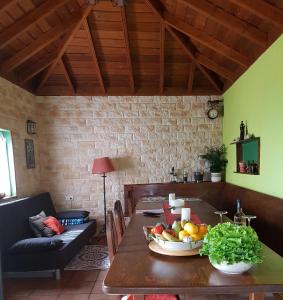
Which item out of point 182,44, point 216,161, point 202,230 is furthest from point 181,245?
point 216,161

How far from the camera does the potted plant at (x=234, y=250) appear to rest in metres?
1.18

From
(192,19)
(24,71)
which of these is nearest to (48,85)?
(24,71)

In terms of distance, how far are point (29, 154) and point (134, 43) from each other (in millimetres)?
2599

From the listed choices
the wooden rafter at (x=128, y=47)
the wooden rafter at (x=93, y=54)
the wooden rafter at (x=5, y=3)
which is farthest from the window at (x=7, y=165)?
the wooden rafter at (x=128, y=47)

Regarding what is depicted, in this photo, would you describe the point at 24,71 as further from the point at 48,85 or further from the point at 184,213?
the point at 184,213

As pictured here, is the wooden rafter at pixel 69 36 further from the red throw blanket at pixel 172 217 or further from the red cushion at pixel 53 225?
the red throw blanket at pixel 172 217

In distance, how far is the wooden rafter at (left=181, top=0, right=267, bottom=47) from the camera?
2.85m

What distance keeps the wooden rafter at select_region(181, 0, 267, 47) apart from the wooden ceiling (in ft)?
0.04

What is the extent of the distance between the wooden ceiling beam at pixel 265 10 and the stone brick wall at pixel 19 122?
3301 mm

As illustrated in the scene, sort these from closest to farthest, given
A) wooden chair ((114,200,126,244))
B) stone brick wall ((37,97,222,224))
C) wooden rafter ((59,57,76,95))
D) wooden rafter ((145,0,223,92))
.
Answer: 1. wooden chair ((114,200,126,244))
2. wooden rafter ((145,0,223,92))
3. wooden rafter ((59,57,76,95))
4. stone brick wall ((37,97,222,224))

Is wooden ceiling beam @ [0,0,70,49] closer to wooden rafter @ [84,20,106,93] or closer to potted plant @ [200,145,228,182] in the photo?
wooden rafter @ [84,20,106,93]

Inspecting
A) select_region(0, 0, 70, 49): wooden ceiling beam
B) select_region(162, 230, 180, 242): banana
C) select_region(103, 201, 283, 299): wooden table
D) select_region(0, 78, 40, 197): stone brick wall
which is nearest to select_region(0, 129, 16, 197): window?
select_region(0, 78, 40, 197): stone brick wall

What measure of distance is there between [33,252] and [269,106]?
3.33 m

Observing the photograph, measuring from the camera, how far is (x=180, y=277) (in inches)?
48.2
